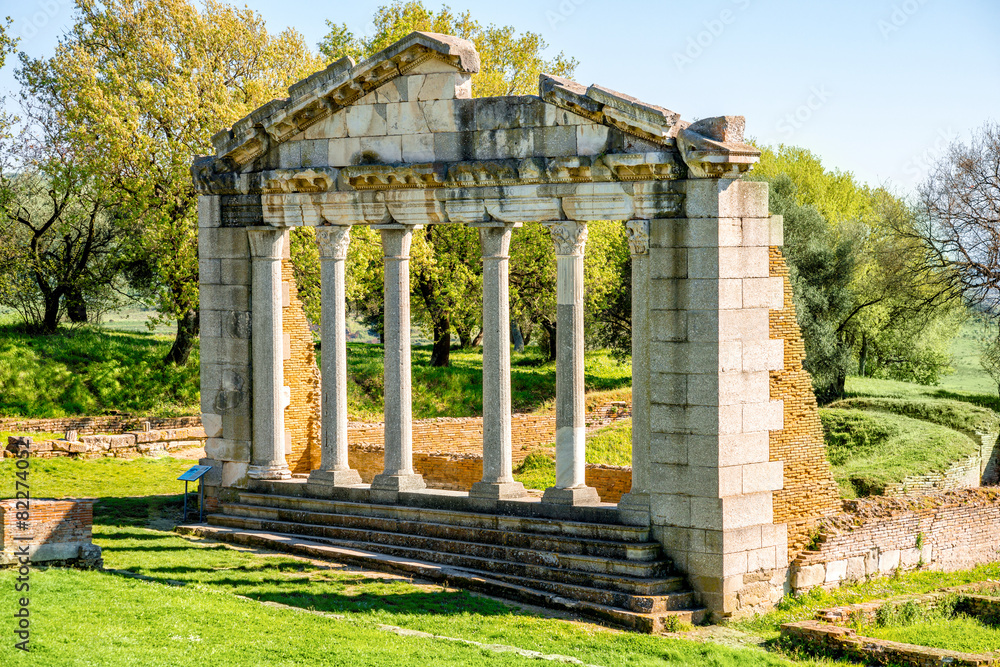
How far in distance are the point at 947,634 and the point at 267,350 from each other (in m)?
12.6

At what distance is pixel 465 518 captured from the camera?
1931 cm

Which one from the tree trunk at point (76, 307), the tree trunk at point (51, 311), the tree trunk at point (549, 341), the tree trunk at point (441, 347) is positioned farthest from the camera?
the tree trunk at point (549, 341)

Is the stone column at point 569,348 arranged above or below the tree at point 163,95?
below

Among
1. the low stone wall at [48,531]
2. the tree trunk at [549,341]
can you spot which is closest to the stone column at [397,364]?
the low stone wall at [48,531]

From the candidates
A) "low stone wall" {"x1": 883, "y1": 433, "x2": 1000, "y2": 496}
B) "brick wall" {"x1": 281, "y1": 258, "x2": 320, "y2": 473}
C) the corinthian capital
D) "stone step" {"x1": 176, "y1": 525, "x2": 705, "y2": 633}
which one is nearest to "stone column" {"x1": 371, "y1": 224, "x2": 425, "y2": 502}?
the corinthian capital

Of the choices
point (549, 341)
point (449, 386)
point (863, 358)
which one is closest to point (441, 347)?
point (449, 386)

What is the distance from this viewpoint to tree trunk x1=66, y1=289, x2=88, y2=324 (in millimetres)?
42062

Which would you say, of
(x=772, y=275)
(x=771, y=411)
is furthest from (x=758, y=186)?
(x=771, y=411)

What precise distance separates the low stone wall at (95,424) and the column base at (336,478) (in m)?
13.0

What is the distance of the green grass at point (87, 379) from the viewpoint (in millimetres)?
35375

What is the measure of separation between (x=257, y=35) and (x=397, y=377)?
22092 millimetres

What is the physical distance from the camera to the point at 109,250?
41656mm

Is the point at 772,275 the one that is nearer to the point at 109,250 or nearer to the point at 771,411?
the point at 771,411

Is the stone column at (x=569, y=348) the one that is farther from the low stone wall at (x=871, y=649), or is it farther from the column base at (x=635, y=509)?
the low stone wall at (x=871, y=649)
